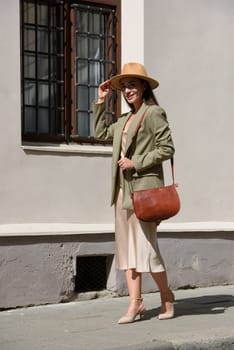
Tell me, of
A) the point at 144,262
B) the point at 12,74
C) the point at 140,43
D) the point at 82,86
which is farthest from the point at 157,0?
the point at 144,262

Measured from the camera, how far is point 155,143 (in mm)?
6539

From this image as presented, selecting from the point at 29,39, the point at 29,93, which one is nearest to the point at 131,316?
the point at 29,93

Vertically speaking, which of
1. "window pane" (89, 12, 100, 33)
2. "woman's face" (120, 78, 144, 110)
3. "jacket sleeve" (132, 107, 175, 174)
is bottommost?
"jacket sleeve" (132, 107, 175, 174)

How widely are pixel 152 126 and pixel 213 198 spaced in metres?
2.66

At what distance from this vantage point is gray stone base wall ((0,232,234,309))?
7426 millimetres

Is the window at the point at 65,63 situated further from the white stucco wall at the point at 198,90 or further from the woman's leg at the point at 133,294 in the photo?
the woman's leg at the point at 133,294

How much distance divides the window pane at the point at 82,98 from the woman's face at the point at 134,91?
187cm

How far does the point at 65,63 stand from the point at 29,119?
2.33ft

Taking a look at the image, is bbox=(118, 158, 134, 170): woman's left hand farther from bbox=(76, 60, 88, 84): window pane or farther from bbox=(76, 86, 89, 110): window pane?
bbox=(76, 60, 88, 84): window pane

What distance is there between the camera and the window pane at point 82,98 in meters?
8.53

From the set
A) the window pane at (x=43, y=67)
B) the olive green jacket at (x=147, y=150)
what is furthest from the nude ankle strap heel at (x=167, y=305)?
the window pane at (x=43, y=67)

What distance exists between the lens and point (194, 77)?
8844mm

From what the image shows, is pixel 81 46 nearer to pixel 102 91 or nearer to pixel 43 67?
pixel 43 67

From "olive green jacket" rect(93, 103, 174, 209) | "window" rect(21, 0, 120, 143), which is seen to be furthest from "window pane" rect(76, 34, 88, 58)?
"olive green jacket" rect(93, 103, 174, 209)
